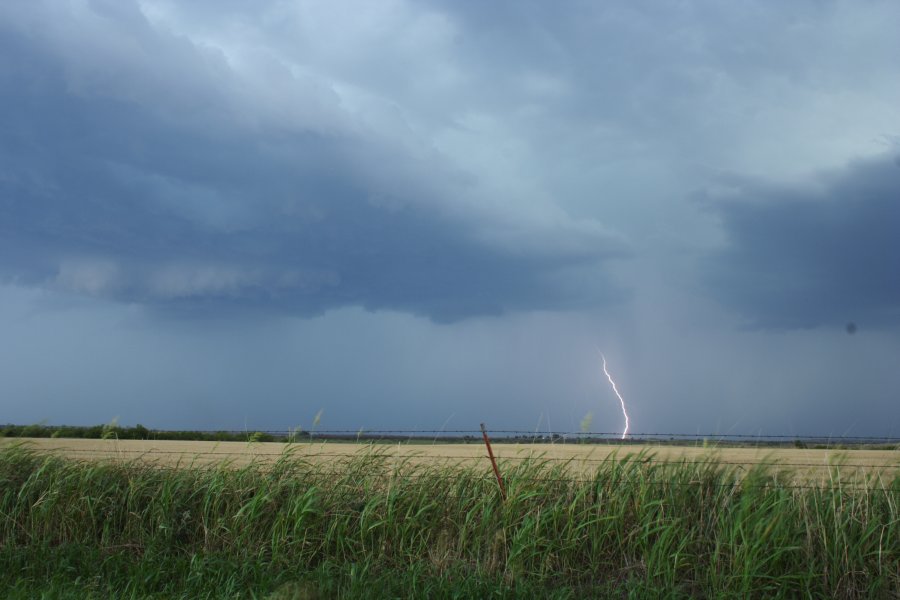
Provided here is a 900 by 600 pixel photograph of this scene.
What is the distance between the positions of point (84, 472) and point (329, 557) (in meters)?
3.59

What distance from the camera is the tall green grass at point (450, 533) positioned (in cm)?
673

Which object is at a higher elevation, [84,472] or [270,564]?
[84,472]

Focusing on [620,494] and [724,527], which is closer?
[724,527]

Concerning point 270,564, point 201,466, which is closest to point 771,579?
point 270,564

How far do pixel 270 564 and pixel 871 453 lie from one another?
14.2m

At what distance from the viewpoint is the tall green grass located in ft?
22.1

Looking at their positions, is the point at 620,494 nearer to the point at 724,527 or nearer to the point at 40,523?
the point at 724,527

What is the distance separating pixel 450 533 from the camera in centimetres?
764

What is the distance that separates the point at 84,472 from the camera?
9.15 meters

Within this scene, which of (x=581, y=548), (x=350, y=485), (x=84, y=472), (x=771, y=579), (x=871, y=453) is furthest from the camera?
(x=871, y=453)

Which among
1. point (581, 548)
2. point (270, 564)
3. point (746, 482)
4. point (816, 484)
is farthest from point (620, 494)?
point (270, 564)

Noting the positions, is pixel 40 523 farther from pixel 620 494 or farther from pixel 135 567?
pixel 620 494

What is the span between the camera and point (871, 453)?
16422 mm

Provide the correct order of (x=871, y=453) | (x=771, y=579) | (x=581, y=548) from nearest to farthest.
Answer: (x=771, y=579) → (x=581, y=548) → (x=871, y=453)
